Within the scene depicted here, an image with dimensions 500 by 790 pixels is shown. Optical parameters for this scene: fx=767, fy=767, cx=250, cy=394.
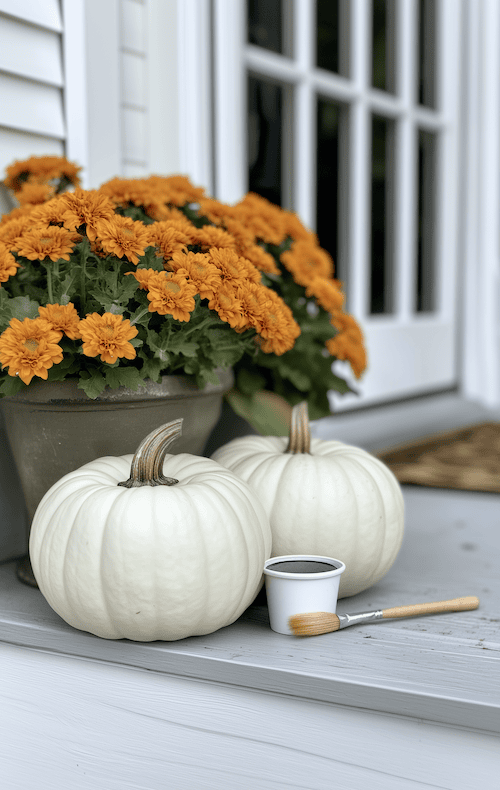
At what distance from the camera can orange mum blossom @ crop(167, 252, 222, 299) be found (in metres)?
0.93

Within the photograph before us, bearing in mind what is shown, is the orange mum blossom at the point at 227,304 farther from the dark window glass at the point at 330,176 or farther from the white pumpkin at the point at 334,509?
the dark window glass at the point at 330,176

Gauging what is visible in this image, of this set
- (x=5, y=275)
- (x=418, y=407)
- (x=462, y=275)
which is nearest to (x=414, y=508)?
(x=5, y=275)

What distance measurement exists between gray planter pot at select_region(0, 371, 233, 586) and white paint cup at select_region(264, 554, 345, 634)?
256 millimetres

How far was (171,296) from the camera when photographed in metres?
0.90

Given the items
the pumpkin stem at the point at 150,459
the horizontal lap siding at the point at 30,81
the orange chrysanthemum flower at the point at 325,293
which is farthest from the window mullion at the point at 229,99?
the pumpkin stem at the point at 150,459

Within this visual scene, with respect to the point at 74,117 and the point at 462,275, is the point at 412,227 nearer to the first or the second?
the point at 462,275

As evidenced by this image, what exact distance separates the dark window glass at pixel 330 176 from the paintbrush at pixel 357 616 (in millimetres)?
1613

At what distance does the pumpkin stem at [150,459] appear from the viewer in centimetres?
86

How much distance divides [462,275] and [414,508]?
180cm

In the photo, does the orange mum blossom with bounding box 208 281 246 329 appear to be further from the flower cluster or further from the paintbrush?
the paintbrush

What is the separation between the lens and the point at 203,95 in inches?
67.6

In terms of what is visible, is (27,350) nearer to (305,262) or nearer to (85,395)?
(85,395)

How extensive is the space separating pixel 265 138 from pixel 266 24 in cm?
30

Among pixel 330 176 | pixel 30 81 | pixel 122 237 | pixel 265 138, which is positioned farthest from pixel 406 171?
pixel 122 237
